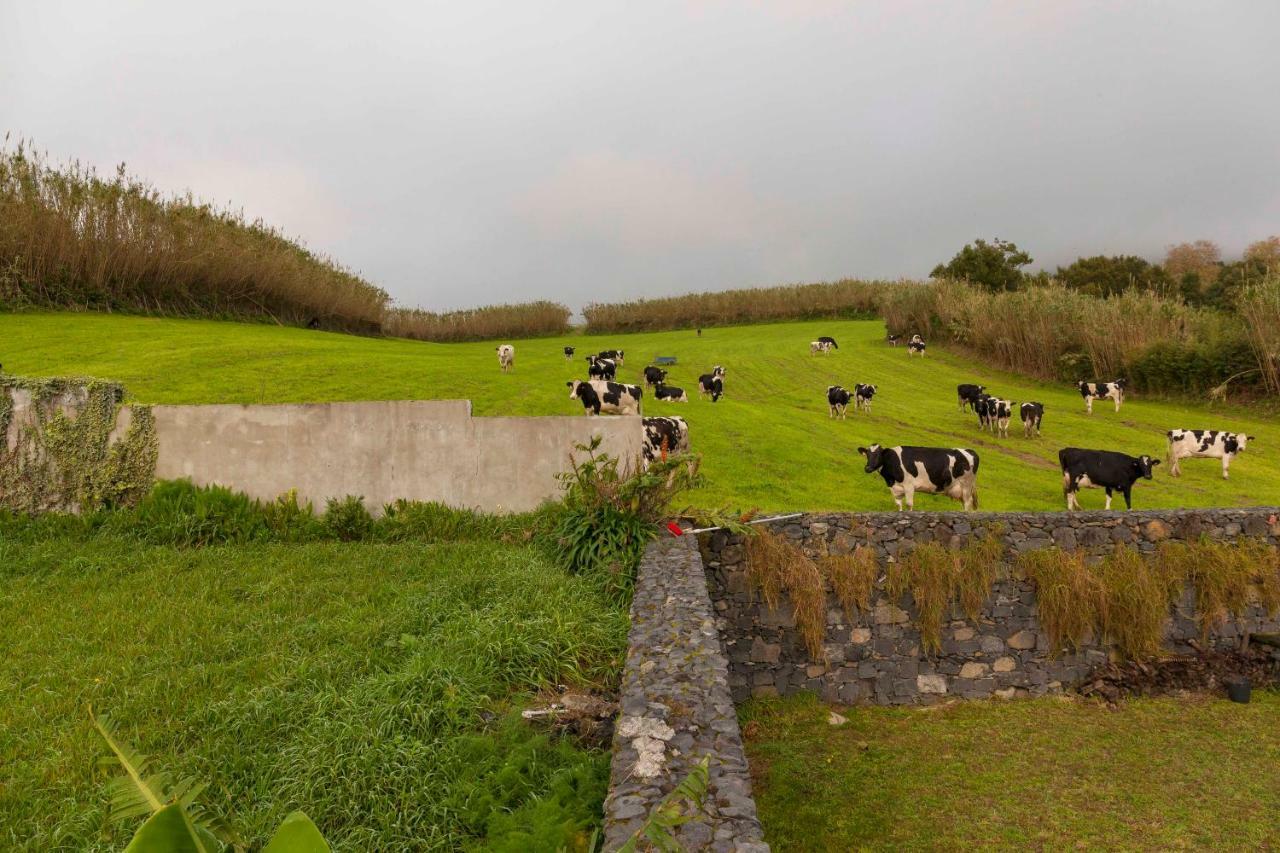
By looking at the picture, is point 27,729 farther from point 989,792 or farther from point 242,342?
point 242,342

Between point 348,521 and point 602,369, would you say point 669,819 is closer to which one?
point 348,521

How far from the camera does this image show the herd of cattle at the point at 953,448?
12.6m

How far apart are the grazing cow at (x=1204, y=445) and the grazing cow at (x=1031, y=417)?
3361mm

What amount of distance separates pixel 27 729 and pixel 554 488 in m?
6.09

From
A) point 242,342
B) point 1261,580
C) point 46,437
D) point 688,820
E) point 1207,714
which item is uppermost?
point 242,342

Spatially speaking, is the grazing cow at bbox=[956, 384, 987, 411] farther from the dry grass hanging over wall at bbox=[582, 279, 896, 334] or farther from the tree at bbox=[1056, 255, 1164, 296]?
the tree at bbox=[1056, 255, 1164, 296]

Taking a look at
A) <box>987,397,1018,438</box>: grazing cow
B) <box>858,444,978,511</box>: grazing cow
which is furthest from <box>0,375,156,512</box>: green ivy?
<box>987,397,1018,438</box>: grazing cow

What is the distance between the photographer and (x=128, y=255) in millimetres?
26750

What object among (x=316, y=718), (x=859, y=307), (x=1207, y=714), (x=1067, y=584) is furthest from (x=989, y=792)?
(x=859, y=307)

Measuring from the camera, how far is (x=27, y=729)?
4426mm

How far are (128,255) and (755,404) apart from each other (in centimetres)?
2569

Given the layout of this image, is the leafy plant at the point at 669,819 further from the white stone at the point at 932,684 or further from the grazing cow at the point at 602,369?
the grazing cow at the point at 602,369

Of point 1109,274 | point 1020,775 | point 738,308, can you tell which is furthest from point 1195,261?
point 1020,775

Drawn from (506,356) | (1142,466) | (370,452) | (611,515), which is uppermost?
(506,356)
